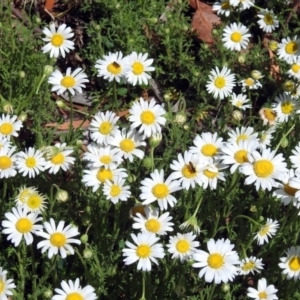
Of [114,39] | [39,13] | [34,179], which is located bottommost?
[34,179]

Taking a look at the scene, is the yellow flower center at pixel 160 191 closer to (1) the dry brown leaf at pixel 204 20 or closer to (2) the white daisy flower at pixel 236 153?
(2) the white daisy flower at pixel 236 153

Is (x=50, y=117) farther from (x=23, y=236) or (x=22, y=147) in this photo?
(x=23, y=236)

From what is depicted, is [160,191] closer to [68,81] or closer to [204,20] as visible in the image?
[68,81]

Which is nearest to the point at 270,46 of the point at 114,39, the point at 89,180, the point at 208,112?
the point at 208,112

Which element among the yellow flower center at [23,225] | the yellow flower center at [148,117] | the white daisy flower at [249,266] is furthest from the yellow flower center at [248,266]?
the yellow flower center at [23,225]

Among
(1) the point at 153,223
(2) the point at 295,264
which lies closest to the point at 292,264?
(2) the point at 295,264
